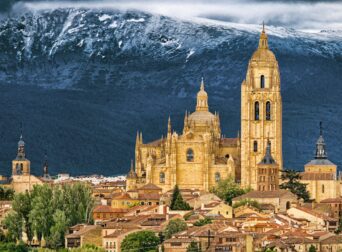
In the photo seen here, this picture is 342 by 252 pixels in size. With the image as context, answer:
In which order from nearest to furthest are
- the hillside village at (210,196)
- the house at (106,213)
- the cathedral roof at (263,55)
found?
the hillside village at (210,196) < the house at (106,213) < the cathedral roof at (263,55)

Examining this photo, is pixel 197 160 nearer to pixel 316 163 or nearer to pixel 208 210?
pixel 316 163

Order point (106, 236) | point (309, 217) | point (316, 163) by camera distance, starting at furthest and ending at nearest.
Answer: point (316, 163) → point (309, 217) → point (106, 236)

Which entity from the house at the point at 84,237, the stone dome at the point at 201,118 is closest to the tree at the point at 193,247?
the house at the point at 84,237

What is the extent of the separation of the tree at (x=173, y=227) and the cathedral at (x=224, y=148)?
24.9 m

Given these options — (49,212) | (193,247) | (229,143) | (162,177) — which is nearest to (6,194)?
(162,177)

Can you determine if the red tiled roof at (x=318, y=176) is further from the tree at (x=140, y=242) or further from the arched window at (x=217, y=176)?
the tree at (x=140, y=242)

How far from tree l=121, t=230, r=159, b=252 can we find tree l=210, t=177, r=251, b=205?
52.4 ft

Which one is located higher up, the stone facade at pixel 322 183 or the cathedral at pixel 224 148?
the cathedral at pixel 224 148

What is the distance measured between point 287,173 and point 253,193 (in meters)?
7.46

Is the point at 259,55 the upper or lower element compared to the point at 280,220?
upper

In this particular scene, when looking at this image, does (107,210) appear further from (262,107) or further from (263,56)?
(263,56)

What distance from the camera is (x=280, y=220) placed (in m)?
121

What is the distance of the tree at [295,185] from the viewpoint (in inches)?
5330

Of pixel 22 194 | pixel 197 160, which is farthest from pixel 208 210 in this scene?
pixel 197 160
